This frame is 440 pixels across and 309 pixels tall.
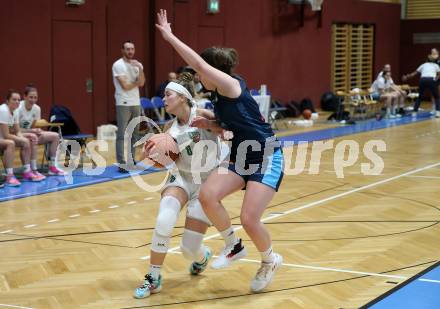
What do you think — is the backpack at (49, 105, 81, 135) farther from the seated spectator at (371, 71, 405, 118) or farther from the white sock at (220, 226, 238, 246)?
the seated spectator at (371, 71, 405, 118)

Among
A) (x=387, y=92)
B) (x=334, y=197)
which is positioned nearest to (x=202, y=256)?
(x=334, y=197)

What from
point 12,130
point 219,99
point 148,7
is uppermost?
point 148,7

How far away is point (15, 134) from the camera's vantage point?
10133mm

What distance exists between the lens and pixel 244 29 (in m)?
20.0

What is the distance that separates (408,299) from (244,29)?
50.9 ft

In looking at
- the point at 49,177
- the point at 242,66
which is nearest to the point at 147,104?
the point at 49,177

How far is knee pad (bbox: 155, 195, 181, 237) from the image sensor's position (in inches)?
204

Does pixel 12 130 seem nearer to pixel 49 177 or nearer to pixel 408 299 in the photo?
pixel 49 177

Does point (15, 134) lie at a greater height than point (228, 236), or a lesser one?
greater

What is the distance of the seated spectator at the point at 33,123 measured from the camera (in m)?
10.3

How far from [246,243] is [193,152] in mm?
1665

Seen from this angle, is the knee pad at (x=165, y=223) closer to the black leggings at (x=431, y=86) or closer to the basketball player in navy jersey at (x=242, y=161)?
the basketball player in navy jersey at (x=242, y=161)

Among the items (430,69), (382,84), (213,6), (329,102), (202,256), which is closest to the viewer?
(202,256)

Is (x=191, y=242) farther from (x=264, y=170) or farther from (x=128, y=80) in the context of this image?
(x=128, y=80)
